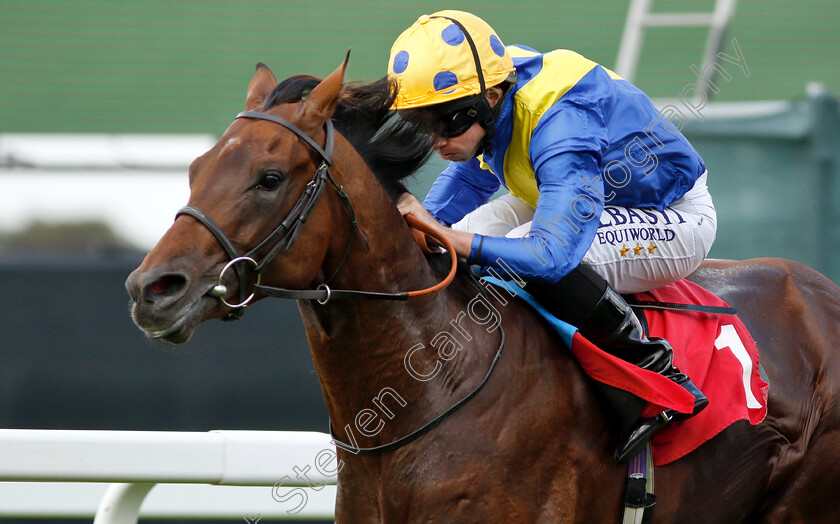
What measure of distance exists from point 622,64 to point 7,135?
18.2 ft

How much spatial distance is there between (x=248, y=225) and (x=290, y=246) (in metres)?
0.12

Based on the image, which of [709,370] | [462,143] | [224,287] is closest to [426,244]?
[462,143]

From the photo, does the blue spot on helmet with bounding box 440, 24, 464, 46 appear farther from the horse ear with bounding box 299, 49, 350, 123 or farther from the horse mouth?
the horse mouth

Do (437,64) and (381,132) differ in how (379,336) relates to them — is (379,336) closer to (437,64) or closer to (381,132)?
(381,132)

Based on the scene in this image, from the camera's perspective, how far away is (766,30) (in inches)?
397

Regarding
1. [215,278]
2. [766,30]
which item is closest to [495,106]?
[215,278]

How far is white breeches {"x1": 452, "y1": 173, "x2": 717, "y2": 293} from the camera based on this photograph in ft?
9.29

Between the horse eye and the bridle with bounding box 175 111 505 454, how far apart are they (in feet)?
0.24

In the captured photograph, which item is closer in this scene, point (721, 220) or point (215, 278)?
point (215, 278)

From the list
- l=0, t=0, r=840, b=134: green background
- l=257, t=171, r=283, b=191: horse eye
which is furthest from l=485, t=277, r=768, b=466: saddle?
l=0, t=0, r=840, b=134: green background

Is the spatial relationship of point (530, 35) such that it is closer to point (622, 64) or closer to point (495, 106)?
point (622, 64)

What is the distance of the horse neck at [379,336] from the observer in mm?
2375

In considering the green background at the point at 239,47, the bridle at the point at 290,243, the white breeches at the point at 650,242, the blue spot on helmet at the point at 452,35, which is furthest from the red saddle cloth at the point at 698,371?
the green background at the point at 239,47

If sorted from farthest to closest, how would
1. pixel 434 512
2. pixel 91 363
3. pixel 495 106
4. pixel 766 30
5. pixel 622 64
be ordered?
1. pixel 766 30
2. pixel 622 64
3. pixel 91 363
4. pixel 495 106
5. pixel 434 512
